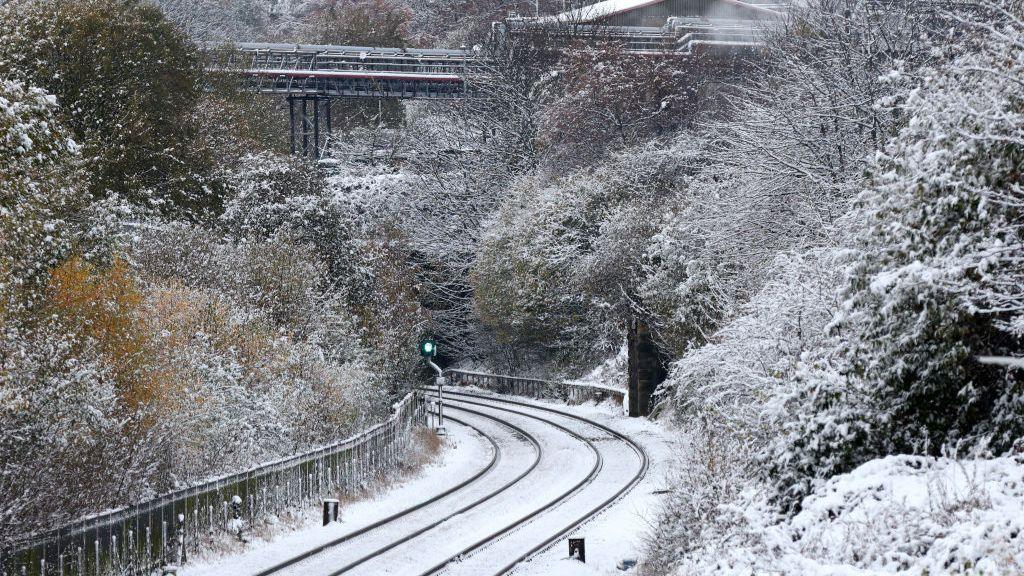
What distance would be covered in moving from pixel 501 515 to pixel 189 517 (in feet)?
20.2

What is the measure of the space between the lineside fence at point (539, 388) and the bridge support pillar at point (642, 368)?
1.80m

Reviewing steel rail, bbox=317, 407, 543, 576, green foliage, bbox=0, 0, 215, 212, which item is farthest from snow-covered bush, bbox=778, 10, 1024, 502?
green foliage, bbox=0, 0, 215, 212

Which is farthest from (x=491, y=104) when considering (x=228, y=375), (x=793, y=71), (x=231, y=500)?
(x=231, y=500)

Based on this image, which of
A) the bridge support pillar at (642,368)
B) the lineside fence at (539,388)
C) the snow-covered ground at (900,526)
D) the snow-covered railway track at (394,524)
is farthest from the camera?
the lineside fence at (539,388)

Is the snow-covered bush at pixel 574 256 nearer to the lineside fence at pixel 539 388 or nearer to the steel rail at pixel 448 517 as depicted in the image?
the lineside fence at pixel 539 388

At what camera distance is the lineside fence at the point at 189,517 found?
12.0m

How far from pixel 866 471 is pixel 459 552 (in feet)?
25.3

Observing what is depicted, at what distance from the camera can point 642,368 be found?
33.2m

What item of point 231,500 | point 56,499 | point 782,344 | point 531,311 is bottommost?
point 531,311

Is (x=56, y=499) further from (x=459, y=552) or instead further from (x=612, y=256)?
(x=612, y=256)

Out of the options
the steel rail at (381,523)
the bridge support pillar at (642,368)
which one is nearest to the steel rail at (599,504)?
the bridge support pillar at (642,368)

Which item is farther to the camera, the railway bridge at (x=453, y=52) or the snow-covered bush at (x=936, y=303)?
the railway bridge at (x=453, y=52)

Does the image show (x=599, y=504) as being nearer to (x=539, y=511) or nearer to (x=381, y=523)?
(x=539, y=511)

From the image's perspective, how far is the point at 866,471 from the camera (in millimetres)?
9852
